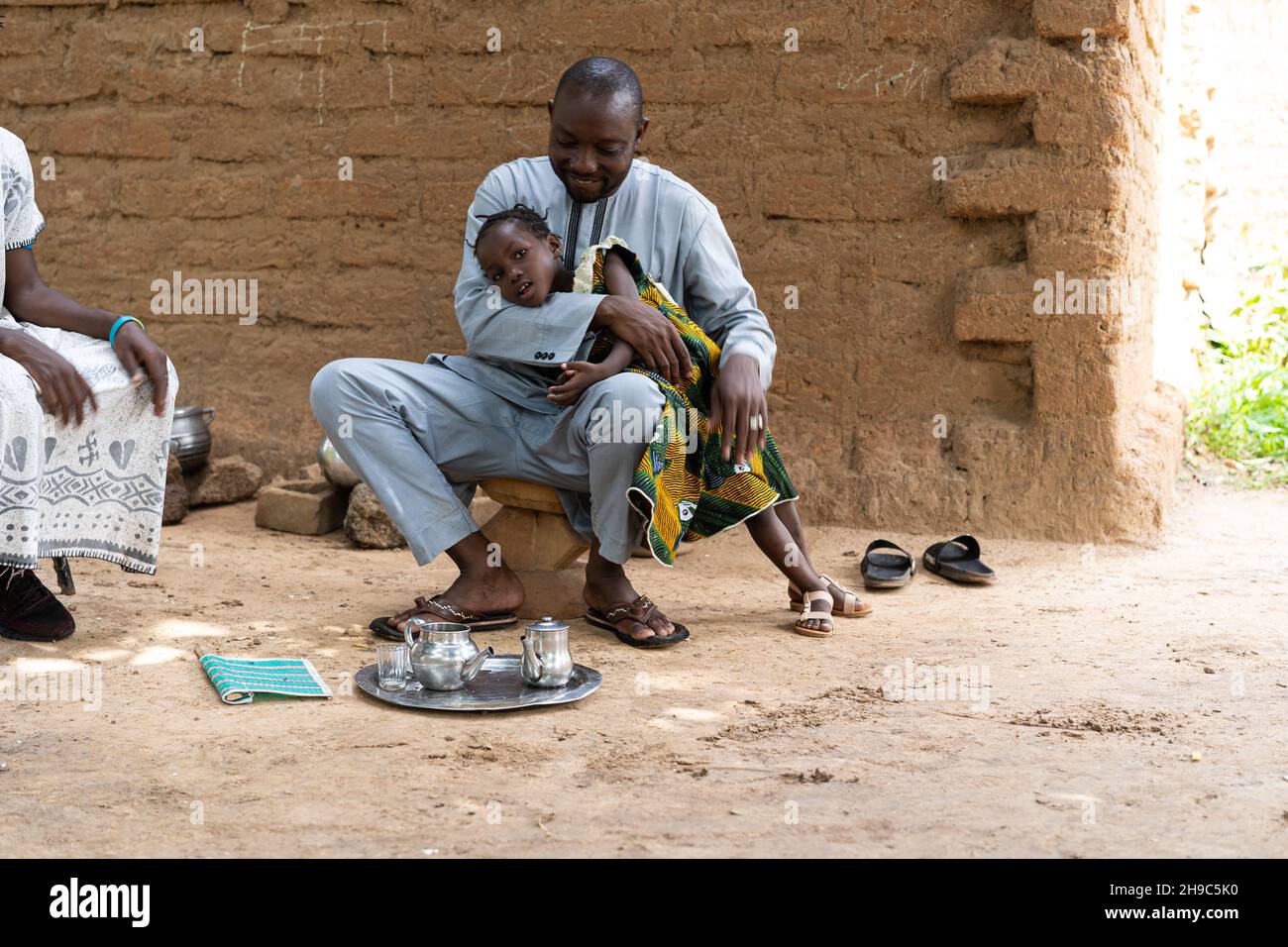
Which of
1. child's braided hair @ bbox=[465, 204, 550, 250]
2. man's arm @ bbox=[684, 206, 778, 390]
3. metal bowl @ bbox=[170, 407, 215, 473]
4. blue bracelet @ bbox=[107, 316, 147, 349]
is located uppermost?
child's braided hair @ bbox=[465, 204, 550, 250]

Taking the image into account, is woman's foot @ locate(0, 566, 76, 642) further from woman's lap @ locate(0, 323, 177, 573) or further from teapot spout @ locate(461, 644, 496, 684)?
teapot spout @ locate(461, 644, 496, 684)

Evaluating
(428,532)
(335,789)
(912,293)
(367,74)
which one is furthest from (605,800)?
(367,74)

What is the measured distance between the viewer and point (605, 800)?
2.56 meters

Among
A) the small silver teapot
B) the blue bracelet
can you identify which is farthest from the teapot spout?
the blue bracelet

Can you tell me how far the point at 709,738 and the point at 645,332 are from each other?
1.26m

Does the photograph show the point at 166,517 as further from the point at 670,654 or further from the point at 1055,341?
the point at 1055,341

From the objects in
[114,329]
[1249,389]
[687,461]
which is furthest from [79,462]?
[1249,389]

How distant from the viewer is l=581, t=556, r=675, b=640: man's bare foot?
380 cm

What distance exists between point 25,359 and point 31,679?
32.7 inches

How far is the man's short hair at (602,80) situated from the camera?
3754mm

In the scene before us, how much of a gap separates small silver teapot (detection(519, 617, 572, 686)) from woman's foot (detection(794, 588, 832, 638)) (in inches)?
37.7

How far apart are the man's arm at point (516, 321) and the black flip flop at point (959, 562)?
66.0 inches

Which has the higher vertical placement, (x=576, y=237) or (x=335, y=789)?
(x=576, y=237)

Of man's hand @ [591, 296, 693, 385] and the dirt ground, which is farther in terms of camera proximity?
man's hand @ [591, 296, 693, 385]
